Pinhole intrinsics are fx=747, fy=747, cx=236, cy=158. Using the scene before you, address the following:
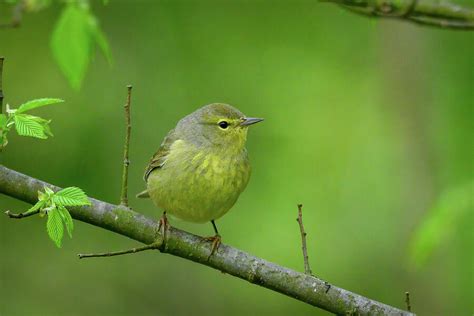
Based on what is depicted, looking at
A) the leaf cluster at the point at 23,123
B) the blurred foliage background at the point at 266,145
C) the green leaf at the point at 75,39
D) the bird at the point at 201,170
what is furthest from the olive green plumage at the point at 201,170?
the green leaf at the point at 75,39

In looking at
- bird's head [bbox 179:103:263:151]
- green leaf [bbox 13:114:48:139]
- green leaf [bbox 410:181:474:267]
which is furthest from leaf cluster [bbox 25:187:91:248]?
green leaf [bbox 410:181:474:267]

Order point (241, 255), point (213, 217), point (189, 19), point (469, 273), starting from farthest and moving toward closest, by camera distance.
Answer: point (189, 19)
point (469, 273)
point (213, 217)
point (241, 255)

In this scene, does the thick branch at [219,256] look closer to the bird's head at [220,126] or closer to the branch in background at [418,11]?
the bird's head at [220,126]

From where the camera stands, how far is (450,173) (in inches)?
358

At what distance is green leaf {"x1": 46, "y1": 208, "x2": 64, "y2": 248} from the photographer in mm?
3707

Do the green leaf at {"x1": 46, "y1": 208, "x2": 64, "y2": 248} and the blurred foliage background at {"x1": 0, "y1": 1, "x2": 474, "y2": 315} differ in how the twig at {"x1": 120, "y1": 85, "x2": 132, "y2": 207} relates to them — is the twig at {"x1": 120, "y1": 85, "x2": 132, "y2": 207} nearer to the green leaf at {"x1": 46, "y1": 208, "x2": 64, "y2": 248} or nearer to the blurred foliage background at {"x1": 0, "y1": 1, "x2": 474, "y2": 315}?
the green leaf at {"x1": 46, "y1": 208, "x2": 64, "y2": 248}

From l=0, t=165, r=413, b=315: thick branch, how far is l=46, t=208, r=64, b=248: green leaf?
605 millimetres

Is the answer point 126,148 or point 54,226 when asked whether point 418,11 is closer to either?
point 126,148

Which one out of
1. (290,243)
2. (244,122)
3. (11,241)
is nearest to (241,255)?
(244,122)

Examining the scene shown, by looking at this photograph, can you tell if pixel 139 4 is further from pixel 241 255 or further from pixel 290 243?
pixel 241 255

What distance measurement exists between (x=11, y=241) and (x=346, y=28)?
5.58 meters

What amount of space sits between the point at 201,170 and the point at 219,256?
1141mm

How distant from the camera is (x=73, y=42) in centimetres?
291

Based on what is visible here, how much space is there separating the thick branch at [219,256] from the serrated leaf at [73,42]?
1582 millimetres
